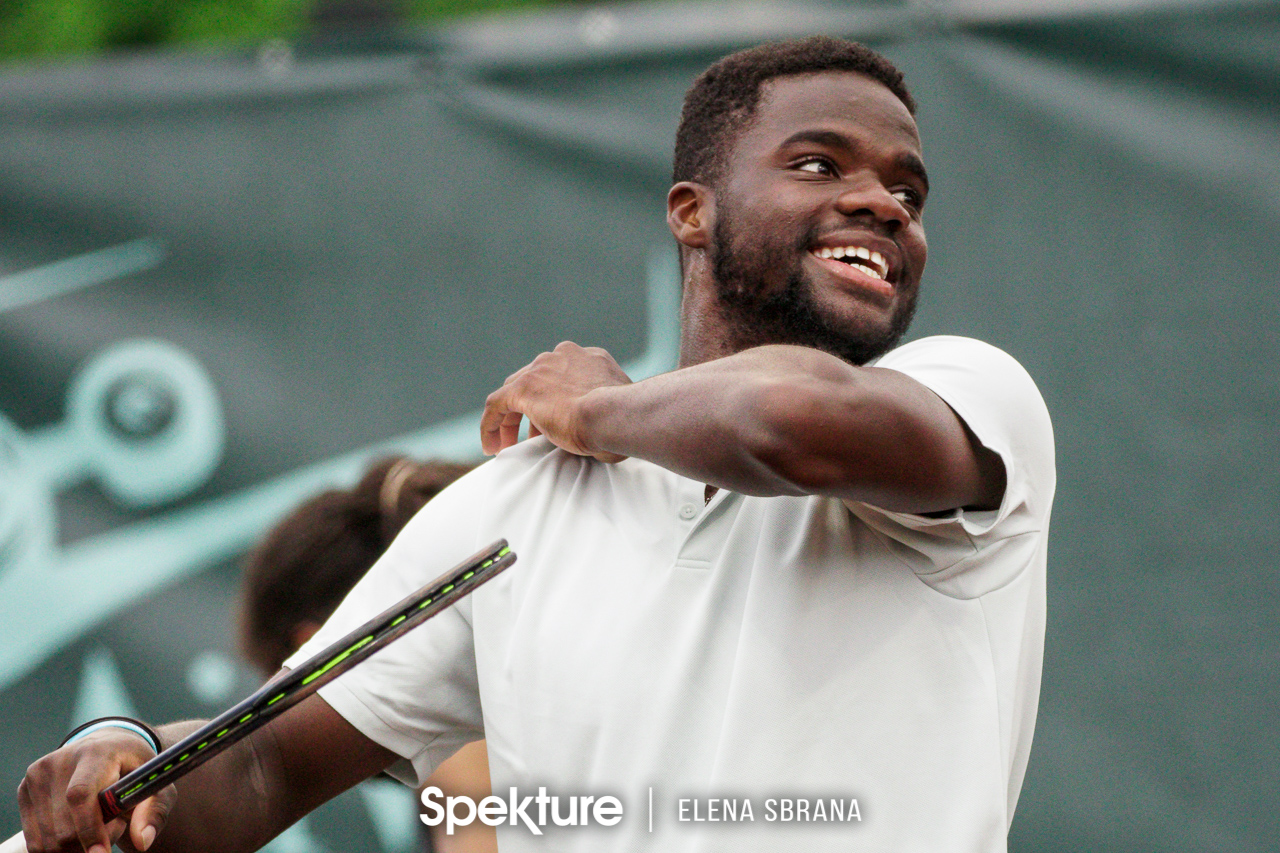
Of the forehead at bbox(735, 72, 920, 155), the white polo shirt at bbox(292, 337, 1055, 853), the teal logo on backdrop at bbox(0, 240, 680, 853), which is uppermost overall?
the forehead at bbox(735, 72, 920, 155)

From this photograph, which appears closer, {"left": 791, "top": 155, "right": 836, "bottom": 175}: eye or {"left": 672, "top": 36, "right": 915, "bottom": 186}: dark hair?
{"left": 791, "top": 155, "right": 836, "bottom": 175}: eye

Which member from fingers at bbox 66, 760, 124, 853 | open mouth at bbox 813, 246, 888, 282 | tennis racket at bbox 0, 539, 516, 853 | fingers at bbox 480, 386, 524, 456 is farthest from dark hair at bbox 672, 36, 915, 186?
fingers at bbox 66, 760, 124, 853

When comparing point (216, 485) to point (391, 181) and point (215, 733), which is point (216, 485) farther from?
point (215, 733)

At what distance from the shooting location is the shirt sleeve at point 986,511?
4.50 ft

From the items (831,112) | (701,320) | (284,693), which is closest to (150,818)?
(284,693)

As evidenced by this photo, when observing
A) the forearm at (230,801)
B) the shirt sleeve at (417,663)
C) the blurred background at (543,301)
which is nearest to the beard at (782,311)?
the shirt sleeve at (417,663)

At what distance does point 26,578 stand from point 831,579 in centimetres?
218

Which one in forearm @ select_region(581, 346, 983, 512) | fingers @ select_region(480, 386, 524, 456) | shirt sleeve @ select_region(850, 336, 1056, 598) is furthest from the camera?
fingers @ select_region(480, 386, 524, 456)

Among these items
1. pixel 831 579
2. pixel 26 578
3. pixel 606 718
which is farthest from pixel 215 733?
pixel 26 578

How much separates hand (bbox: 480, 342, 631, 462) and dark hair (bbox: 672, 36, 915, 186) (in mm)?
364

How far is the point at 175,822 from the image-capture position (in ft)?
5.01

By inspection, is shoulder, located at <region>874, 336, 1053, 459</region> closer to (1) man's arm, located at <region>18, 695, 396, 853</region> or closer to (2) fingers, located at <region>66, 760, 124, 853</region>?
(1) man's arm, located at <region>18, 695, 396, 853</region>

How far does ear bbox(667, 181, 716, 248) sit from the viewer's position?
1864 millimetres

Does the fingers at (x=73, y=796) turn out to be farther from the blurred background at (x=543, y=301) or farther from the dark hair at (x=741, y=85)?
the blurred background at (x=543, y=301)
